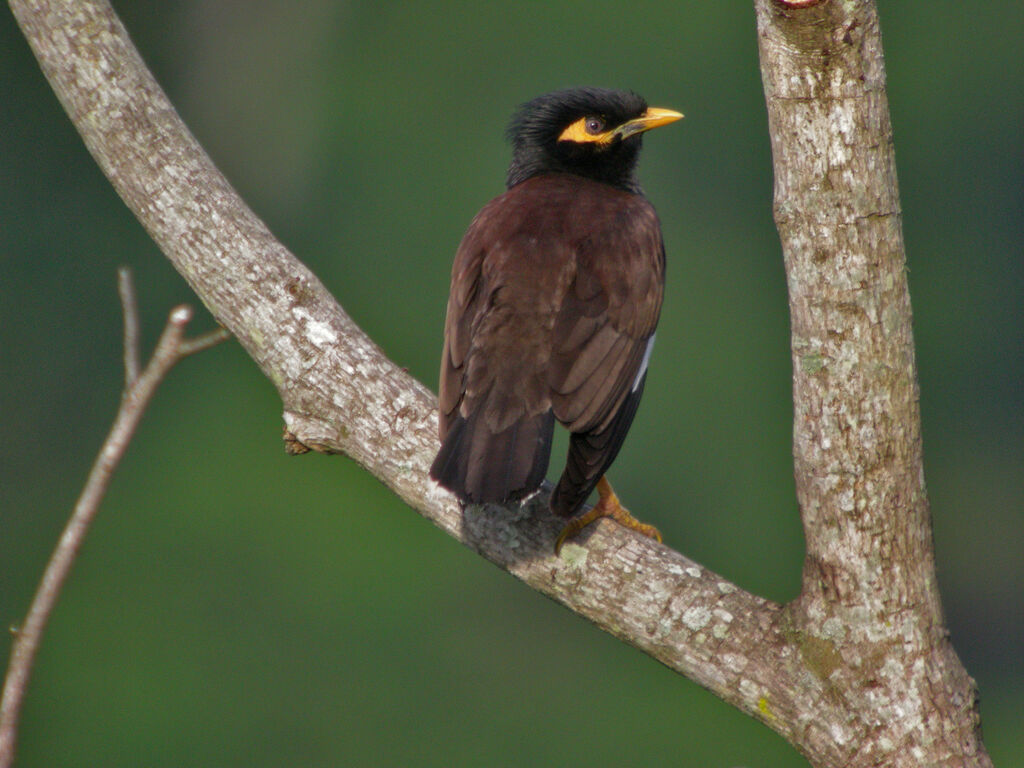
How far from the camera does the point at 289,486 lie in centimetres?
1033

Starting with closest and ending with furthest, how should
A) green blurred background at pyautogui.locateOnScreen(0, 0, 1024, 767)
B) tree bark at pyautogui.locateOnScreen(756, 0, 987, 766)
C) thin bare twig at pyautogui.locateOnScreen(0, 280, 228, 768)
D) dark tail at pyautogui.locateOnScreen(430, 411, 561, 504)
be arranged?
1. thin bare twig at pyautogui.locateOnScreen(0, 280, 228, 768)
2. tree bark at pyautogui.locateOnScreen(756, 0, 987, 766)
3. dark tail at pyautogui.locateOnScreen(430, 411, 561, 504)
4. green blurred background at pyautogui.locateOnScreen(0, 0, 1024, 767)

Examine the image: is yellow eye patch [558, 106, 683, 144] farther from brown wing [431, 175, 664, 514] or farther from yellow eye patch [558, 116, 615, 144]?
brown wing [431, 175, 664, 514]

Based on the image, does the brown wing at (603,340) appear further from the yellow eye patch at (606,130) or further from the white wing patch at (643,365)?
the yellow eye patch at (606,130)

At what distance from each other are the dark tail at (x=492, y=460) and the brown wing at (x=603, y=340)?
0.07 m

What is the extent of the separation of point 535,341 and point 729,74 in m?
9.93

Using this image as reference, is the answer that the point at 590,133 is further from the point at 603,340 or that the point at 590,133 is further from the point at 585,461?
the point at 585,461

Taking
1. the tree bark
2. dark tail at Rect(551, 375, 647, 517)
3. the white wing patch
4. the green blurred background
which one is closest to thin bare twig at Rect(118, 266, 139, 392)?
dark tail at Rect(551, 375, 647, 517)

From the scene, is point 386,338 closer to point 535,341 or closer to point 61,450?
point 61,450

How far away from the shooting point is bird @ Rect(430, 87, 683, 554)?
2570mm

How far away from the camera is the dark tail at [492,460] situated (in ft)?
8.13

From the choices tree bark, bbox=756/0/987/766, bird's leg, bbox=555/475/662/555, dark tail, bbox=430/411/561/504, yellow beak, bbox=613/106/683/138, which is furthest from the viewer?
yellow beak, bbox=613/106/683/138

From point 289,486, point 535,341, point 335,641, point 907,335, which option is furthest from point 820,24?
point 289,486

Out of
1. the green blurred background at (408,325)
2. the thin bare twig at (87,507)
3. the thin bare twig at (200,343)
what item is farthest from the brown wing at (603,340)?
the green blurred background at (408,325)

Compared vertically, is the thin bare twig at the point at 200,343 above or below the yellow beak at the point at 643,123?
below
